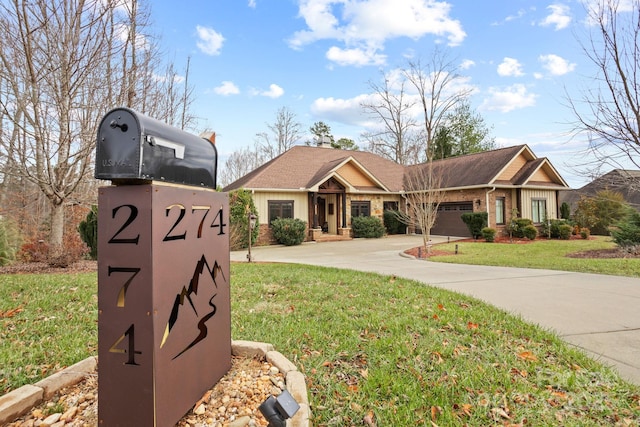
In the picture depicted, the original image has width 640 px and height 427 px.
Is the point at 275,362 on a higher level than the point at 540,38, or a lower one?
lower

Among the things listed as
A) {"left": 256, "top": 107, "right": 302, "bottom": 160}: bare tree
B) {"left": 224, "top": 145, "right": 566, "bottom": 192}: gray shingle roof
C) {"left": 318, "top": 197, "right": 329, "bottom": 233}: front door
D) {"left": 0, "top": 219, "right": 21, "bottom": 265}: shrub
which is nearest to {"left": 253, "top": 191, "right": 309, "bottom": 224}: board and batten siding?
{"left": 224, "top": 145, "right": 566, "bottom": 192}: gray shingle roof

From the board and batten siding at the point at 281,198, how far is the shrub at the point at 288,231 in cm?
93

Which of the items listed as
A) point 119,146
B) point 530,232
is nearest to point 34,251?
point 119,146

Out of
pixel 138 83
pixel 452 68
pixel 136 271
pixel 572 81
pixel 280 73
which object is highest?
pixel 452 68

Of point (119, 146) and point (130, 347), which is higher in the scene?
point (119, 146)

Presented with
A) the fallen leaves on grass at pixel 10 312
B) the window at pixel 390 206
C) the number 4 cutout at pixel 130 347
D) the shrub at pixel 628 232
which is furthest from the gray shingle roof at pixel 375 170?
the number 4 cutout at pixel 130 347

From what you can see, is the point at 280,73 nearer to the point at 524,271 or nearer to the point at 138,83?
the point at 138,83

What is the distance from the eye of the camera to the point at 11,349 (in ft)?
11.0

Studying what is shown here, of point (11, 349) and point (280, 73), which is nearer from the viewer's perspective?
point (11, 349)

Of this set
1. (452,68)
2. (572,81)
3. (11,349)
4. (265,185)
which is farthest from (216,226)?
(452,68)

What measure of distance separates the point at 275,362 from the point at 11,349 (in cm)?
267

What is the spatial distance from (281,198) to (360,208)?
5423 millimetres

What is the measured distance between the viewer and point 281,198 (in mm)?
19547

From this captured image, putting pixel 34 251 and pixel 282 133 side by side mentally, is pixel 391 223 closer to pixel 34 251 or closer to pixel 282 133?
pixel 282 133
